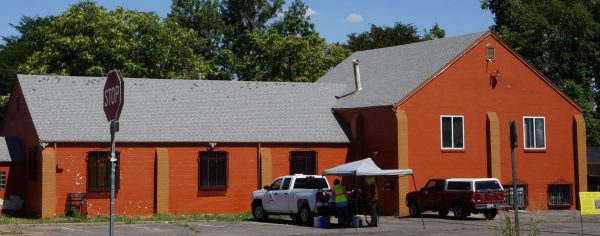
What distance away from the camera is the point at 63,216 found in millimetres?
33312

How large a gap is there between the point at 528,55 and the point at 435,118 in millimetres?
29933

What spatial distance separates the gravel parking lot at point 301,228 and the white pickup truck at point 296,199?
577 mm

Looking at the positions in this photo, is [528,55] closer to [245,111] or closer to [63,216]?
[245,111]

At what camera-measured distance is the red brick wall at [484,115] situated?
37625 mm

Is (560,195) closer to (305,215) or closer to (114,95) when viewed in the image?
(305,215)

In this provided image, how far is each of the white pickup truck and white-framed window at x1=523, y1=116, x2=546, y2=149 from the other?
13.9m

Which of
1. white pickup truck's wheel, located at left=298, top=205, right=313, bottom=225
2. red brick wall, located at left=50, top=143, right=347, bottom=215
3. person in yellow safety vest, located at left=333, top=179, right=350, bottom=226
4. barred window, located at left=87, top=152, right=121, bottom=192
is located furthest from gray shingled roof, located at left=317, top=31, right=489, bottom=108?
barred window, located at left=87, top=152, right=121, bottom=192

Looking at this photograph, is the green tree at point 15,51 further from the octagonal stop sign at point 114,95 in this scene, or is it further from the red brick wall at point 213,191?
the octagonal stop sign at point 114,95

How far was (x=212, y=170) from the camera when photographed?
36438 millimetres

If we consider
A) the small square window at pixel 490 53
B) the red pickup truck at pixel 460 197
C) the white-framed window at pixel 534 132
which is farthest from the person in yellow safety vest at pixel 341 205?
the white-framed window at pixel 534 132

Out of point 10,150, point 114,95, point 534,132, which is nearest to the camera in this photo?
point 114,95

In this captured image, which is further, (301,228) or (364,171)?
(364,171)

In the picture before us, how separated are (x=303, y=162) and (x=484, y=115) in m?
8.96

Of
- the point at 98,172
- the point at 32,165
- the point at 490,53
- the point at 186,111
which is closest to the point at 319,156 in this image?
the point at 186,111
